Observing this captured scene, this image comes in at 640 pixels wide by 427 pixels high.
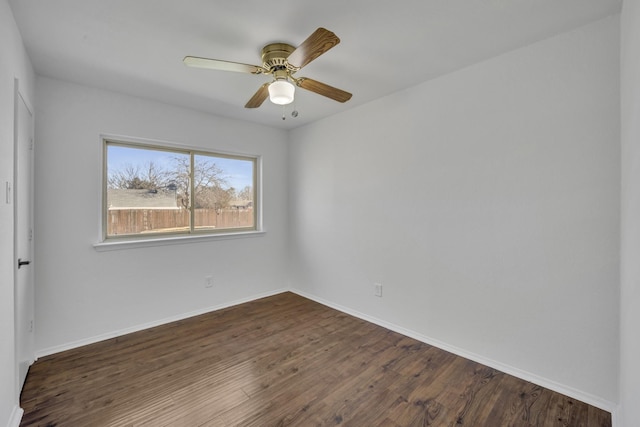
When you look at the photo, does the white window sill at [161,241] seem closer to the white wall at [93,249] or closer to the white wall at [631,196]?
the white wall at [93,249]

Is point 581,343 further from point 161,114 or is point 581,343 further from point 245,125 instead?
point 161,114

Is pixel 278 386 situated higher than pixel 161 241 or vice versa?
pixel 161 241

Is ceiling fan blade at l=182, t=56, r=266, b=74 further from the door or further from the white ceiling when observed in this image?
the door

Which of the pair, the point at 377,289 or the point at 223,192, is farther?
the point at 223,192

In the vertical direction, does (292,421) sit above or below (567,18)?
below

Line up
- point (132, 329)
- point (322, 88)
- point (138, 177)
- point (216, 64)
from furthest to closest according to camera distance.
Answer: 1. point (138, 177)
2. point (132, 329)
3. point (322, 88)
4. point (216, 64)

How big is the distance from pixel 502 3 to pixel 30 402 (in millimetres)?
3795

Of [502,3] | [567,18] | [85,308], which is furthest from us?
[85,308]

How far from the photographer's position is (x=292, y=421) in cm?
172

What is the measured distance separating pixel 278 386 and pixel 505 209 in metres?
2.13

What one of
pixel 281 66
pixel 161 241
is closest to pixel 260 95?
pixel 281 66

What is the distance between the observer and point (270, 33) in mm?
1855

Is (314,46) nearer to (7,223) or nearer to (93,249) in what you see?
(7,223)

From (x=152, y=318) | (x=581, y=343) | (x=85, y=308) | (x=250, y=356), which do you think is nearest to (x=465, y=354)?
(x=581, y=343)
